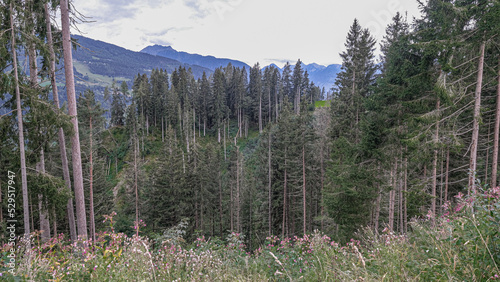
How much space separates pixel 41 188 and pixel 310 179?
18.5 meters

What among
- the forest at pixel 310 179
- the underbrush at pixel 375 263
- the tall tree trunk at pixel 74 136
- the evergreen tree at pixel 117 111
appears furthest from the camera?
the evergreen tree at pixel 117 111

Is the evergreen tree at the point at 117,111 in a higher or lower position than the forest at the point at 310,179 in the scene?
higher

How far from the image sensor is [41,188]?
7.39 meters

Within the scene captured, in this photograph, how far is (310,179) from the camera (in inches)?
816

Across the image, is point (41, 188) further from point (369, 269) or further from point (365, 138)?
point (365, 138)

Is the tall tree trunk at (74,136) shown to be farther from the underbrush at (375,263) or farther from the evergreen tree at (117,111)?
the evergreen tree at (117,111)

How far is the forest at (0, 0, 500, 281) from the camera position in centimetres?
350

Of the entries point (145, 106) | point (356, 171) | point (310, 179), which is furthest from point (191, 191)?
point (145, 106)

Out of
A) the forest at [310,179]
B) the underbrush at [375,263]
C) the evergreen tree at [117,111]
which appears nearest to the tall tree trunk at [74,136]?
the forest at [310,179]

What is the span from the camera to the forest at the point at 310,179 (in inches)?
138

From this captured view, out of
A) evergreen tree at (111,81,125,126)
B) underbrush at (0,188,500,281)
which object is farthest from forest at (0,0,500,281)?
evergreen tree at (111,81,125,126)

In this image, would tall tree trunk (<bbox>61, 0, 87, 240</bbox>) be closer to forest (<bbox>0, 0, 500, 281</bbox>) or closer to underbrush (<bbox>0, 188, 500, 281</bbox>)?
forest (<bbox>0, 0, 500, 281</bbox>)

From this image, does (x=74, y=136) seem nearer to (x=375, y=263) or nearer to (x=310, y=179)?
(x=375, y=263)

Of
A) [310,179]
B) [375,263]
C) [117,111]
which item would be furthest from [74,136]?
[117,111]
